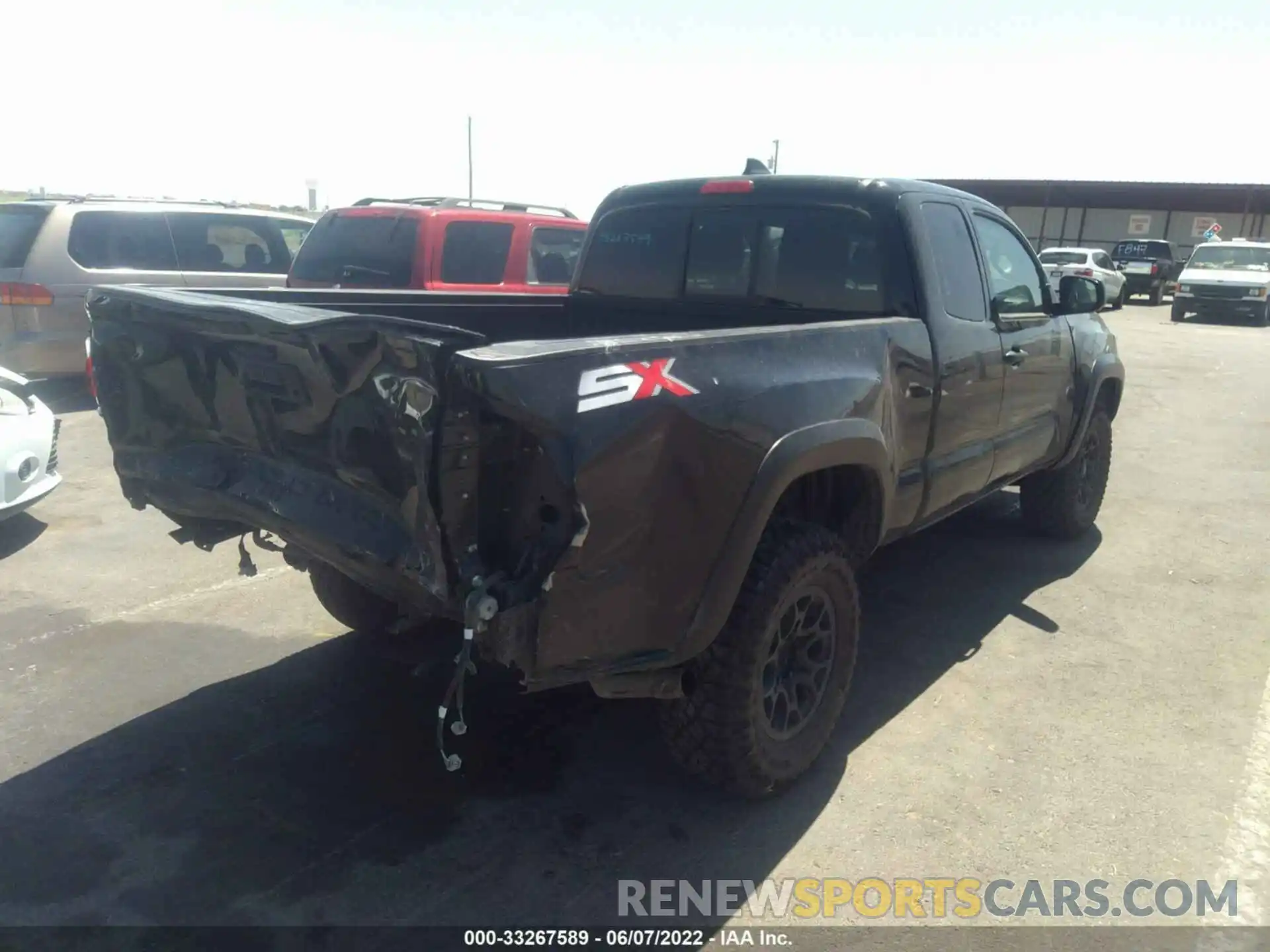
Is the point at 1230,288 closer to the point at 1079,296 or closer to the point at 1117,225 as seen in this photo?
the point at 1117,225

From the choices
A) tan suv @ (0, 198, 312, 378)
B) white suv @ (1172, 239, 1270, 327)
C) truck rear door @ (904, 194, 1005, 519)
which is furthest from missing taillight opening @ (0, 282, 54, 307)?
white suv @ (1172, 239, 1270, 327)

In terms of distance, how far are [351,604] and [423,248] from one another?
14.0 feet

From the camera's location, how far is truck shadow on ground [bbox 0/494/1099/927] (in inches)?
107

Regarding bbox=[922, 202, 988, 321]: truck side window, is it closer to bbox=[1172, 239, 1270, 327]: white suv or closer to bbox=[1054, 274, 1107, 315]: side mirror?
bbox=[1054, 274, 1107, 315]: side mirror

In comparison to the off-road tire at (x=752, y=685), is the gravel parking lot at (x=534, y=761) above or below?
below

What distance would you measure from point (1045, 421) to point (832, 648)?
7.64 ft

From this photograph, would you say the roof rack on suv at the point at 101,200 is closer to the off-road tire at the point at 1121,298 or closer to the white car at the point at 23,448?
the white car at the point at 23,448

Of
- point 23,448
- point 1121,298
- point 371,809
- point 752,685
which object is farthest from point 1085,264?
point 371,809

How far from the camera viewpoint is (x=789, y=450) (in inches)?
115

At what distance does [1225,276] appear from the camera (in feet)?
73.7

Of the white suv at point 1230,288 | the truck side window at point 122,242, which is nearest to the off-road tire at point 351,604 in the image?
the truck side window at point 122,242

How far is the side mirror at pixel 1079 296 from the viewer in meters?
4.88

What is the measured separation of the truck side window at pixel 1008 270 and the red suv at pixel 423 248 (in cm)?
383

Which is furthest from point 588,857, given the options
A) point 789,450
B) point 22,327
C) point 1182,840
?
point 22,327
